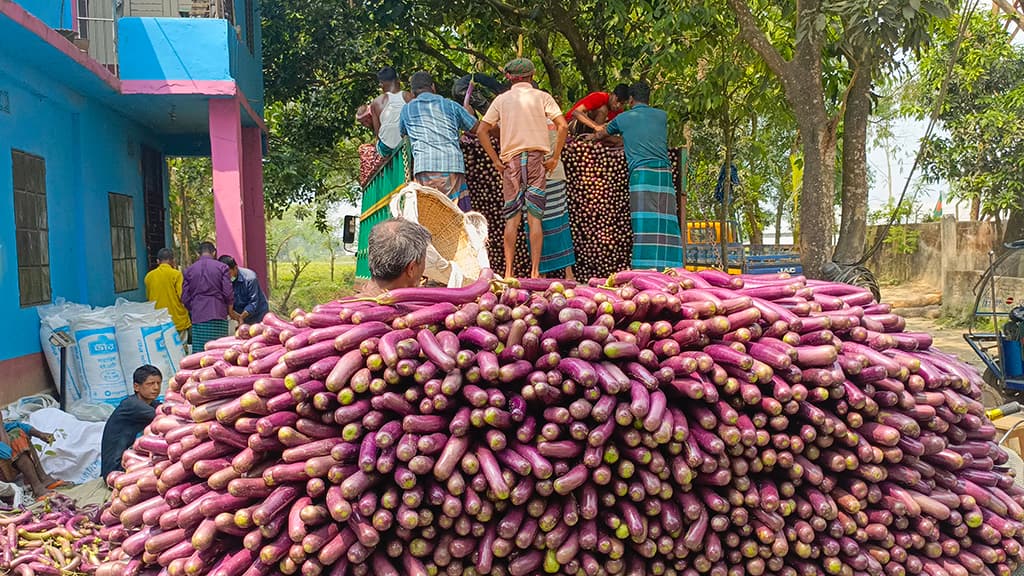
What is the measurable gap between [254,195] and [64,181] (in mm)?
3310

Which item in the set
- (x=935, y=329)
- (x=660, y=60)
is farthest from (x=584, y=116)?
(x=935, y=329)

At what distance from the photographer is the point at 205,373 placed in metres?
1.96

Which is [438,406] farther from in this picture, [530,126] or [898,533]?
[530,126]

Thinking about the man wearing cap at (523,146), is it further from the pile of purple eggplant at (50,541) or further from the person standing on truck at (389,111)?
the pile of purple eggplant at (50,541)

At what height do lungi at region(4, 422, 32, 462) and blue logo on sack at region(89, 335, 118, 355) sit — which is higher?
blue logo on sack at region(89, 335, 118, 355)

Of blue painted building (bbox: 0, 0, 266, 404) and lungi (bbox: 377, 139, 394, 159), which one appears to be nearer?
lungi (bbox: 377, 139, 394, 159)

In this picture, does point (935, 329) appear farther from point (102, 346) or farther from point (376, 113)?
point (102, 346)

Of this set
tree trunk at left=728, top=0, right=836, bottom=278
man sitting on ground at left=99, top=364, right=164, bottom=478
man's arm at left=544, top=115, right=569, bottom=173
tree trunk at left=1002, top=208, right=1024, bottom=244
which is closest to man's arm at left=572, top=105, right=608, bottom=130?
man's arm at left=544, top=115, right=569, bottom=173

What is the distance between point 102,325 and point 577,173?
4527 mm

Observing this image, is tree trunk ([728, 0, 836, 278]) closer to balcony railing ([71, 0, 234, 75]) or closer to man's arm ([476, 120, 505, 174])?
man's arm ([476, 120, 505, 174])

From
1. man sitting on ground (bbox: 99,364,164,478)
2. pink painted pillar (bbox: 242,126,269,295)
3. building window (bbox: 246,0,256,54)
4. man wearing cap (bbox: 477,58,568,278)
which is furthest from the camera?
building window (bbox: 246,0,256,54)

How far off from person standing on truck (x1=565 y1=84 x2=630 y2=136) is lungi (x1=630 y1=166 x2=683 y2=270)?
0.66m

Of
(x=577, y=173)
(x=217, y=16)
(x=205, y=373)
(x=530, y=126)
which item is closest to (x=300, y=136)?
(x=217, y=16)

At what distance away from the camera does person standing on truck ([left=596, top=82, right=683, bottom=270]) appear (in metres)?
6.05
